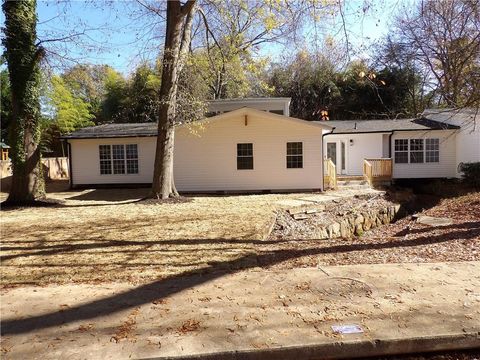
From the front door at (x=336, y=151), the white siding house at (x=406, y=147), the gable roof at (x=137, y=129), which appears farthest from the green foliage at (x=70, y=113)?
the white siding house at (x=406, y=147)

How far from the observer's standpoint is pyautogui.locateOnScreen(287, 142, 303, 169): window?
1909cm

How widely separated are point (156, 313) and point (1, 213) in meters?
10.8

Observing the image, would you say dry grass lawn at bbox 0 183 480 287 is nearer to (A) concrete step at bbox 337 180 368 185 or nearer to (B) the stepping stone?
(B) the stepping stone

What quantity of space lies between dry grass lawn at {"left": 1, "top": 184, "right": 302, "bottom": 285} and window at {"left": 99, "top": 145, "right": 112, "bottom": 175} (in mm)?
7460

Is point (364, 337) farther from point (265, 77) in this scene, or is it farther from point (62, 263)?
point (265, 77)

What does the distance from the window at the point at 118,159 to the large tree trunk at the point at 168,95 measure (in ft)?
21.1

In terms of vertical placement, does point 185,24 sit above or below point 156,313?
above

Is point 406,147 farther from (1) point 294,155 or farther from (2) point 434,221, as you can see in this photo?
(2) point 434,221

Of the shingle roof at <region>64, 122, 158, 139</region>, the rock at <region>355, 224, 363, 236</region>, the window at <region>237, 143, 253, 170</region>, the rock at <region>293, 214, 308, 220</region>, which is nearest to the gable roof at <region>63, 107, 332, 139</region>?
the shingle roof at <region>64, 122, 158, 139</region>

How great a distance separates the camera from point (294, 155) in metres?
19.2

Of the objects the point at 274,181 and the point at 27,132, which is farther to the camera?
the point at 274,181

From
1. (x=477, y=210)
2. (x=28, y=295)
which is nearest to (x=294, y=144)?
(x=477, y=210)

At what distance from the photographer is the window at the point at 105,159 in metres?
21.6

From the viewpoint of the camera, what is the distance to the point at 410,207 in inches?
713
